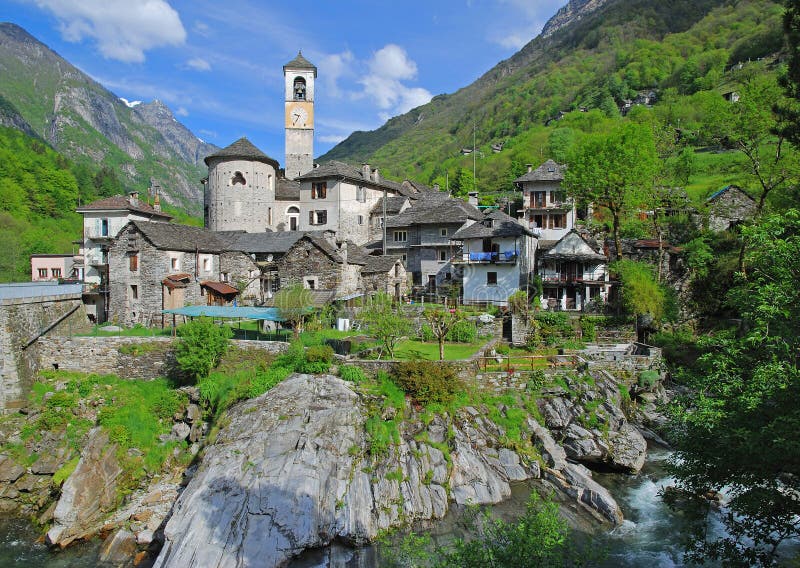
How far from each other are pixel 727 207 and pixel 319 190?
37.7 metres

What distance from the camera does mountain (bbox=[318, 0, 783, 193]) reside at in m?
95.2

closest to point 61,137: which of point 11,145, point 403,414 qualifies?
point 11,145

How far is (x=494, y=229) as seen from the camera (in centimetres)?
3869

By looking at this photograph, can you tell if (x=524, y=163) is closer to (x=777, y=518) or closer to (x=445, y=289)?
(x=445, y=289)

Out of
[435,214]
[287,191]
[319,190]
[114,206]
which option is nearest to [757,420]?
[435,214]

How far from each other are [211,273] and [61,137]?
546 ft

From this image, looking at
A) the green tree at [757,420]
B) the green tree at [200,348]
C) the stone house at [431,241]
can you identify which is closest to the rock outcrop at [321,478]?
the green tree at [200,348]

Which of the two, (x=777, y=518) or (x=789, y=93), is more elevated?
(x=789, y=93)

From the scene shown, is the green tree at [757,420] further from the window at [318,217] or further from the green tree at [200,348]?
the window at [318,217]

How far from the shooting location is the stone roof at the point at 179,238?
33.6 m

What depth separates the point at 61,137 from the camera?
160250 millimetres

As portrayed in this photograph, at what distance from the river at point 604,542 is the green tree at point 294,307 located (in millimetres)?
14049

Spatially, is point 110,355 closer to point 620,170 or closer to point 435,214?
point 435,214

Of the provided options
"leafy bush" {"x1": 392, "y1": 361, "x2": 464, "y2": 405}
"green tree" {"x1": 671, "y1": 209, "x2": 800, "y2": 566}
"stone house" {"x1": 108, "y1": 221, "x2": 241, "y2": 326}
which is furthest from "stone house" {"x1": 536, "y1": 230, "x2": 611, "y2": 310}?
"stone house" {"x1": 108, "y1": 221, "x2": 241, "y2": 326}
